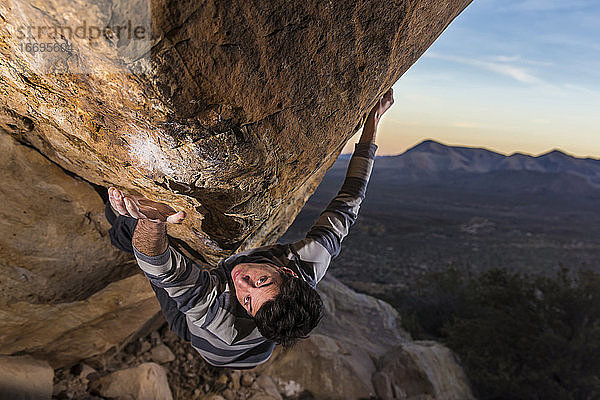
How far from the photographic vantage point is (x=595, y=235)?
27344 millimetres

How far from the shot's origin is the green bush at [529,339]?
5.27 metres

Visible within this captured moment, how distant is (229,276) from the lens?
217cm

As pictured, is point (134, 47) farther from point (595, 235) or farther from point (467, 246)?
point (595, 235)

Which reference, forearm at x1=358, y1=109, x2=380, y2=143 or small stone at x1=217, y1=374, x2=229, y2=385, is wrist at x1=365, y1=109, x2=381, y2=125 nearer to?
forearm at x1=358, y1=109, x2=380, y2=143

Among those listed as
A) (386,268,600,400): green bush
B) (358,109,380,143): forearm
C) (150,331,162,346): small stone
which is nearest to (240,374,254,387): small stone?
(150,331,162,346): small stone

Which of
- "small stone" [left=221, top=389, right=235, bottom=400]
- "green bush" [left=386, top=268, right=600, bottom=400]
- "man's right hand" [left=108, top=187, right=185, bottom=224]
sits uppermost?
"man's right hand" [left=108, top=187, right=185, bottom=224]

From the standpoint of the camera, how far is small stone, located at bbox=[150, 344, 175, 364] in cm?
357

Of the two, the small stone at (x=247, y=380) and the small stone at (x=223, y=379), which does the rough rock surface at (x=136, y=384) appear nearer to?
the small stone at (x=223, y=379)

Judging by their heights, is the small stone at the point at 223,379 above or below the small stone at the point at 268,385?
above

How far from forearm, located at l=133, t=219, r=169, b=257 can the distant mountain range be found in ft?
272

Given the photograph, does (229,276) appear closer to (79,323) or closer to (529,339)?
(79,323)

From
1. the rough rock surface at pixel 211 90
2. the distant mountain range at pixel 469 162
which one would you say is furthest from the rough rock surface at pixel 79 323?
the distant mountain range at pixel 469 162

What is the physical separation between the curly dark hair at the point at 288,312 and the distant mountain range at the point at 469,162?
271ft

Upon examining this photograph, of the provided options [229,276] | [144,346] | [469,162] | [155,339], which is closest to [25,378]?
[144,346]
